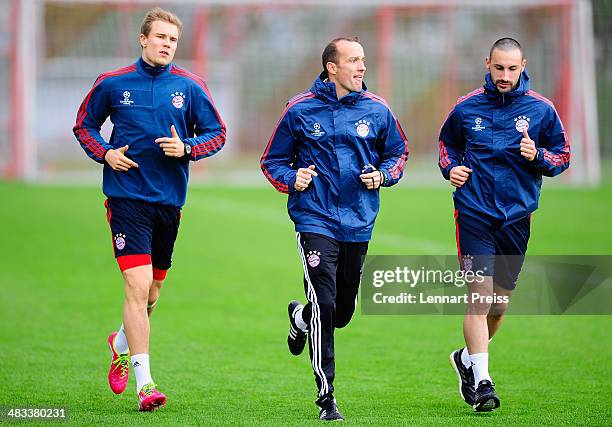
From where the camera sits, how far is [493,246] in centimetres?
746

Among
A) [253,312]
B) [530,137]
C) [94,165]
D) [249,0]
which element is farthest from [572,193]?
[530,137]

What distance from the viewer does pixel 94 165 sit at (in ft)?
96.5

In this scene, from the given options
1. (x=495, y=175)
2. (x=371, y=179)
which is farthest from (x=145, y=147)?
(x=495, y=175)

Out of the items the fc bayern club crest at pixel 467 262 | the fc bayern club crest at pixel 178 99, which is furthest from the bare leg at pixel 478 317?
the fc bayern club crest at pixel 178 99

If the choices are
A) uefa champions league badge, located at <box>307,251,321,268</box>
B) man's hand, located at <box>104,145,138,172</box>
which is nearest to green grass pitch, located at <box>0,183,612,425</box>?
uefa champions league badge, located at <box>307,251,321,268</box>

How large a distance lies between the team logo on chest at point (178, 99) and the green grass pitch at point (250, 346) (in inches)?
75.4

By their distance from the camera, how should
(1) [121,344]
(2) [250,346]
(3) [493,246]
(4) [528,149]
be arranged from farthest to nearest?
(2) [250,346] → (1) [121,344] → (3) [493,246] → (4) [528,149]

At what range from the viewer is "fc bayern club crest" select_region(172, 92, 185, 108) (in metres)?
7.61

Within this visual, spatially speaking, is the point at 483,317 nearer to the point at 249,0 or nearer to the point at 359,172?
the point at 359,172

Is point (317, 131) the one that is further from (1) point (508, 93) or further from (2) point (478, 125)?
(1) point (508, 93)

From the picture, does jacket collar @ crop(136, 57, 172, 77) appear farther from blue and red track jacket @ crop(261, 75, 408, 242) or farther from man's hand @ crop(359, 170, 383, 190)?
man's hand @ crop(359, 170, 383, 190)

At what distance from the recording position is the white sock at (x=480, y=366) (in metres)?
7.20

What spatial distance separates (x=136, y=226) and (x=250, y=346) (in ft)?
8.41

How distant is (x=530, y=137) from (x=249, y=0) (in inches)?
899
